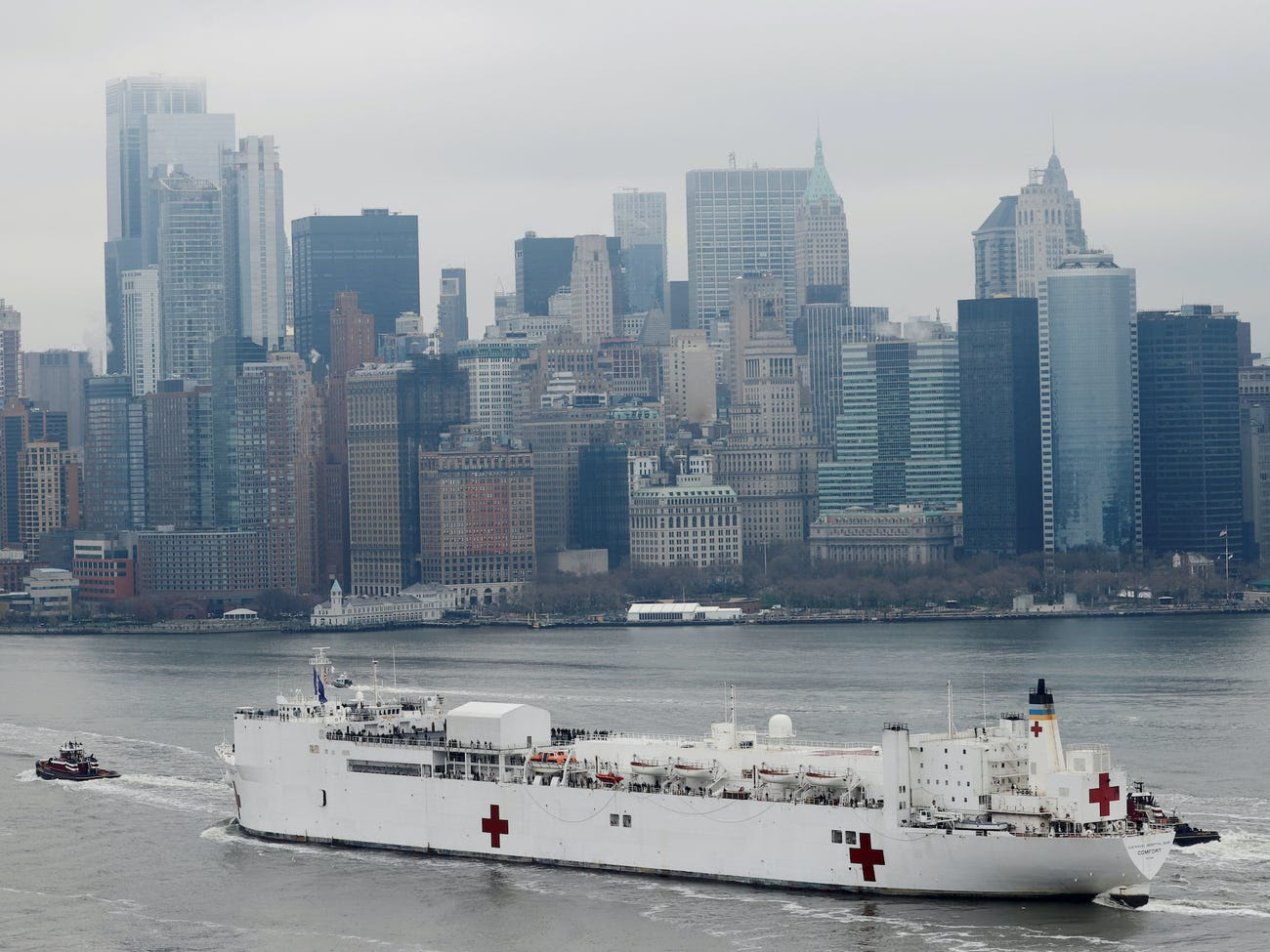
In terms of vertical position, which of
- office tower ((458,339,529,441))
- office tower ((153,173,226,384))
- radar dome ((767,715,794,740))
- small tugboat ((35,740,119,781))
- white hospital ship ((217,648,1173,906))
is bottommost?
small tugboat ((35,740,119,781))

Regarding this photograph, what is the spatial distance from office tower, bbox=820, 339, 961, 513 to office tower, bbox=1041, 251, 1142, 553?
7916mm

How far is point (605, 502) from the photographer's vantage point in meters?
116

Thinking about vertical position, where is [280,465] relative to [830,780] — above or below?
above

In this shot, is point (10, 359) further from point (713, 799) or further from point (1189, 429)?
point (713, 799)

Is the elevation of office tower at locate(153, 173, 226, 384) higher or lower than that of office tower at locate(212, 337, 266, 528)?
higher

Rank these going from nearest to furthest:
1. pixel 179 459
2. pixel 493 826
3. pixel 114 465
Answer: pixel 493 826 < pixel 179 459 < pixel 114 465

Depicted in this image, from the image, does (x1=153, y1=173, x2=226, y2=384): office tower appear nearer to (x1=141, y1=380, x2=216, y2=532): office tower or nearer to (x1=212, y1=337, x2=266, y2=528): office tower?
(x1=141, y1=380, x2=216, y2=532): office tower

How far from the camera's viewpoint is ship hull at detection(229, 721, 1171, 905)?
30.4 metres

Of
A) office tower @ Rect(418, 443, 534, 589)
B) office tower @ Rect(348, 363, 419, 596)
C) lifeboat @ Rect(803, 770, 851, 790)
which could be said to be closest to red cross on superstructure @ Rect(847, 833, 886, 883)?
lifeboat @ Rect(803, 770, 851, 790)

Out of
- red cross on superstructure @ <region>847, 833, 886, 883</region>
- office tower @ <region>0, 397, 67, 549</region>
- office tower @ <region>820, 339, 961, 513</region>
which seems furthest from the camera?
office tower @ <region>0, 397, 67, 549</region>

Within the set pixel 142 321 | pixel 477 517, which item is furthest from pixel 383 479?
pixel 142 321

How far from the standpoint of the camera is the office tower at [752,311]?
149 meters

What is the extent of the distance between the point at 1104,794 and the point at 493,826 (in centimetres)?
880

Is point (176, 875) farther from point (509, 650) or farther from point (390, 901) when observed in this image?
point (509, 650)
